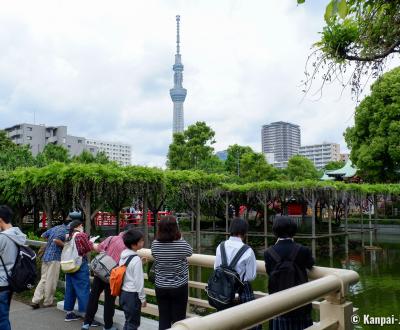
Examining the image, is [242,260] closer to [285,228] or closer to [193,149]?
[285,228]

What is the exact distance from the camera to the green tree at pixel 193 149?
29.3 meters

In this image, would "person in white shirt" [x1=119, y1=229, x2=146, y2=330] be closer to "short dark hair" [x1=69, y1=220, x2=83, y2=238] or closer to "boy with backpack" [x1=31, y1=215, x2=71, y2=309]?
"short dark hair" [x1=69, y1=220, x2=83, y2=238]

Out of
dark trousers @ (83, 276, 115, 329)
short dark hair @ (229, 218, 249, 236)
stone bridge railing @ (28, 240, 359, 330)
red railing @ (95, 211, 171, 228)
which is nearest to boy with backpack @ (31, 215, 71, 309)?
dark trousers @ (83, 276, 115, 329)

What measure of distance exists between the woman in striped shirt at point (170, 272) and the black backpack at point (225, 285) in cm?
40

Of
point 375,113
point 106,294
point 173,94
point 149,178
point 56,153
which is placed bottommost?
point 106,294

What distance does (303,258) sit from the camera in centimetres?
305

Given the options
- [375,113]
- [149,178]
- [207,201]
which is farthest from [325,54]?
[375,113]

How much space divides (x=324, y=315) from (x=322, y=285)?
416 millimetres

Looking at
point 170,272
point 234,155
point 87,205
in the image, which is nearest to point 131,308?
point 170,272

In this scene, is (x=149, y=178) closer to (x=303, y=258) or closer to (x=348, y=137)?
(x=303, y=258)

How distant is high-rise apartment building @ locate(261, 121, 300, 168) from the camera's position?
137 m

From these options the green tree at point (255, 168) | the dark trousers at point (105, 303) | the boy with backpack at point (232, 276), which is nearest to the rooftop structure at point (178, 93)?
the green tree at point (255, 168)

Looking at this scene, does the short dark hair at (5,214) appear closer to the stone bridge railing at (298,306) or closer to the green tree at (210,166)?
the stone bridge railing at (298,306)

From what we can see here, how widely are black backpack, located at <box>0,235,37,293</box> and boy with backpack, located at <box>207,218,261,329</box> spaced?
151 centimetres
